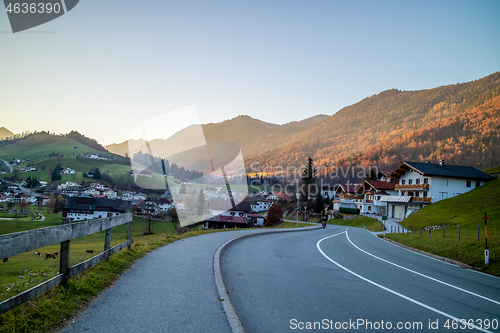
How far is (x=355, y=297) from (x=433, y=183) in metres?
49.6

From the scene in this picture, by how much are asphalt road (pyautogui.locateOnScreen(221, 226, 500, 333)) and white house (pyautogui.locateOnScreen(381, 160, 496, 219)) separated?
43756 millimetres

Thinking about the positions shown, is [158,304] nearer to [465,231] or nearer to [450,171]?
[465,231]

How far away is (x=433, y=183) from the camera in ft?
152

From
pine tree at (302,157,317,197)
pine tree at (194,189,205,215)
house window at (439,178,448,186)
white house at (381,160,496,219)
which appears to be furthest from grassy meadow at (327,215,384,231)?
pine tree at (194,189,205,215)

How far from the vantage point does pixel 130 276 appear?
19.6ft

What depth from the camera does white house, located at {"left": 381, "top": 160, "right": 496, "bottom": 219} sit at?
46531mm

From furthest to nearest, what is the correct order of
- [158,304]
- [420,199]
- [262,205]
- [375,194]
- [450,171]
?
[262,205] → [375,194] → [450,171] → [420,199] → [158,304]

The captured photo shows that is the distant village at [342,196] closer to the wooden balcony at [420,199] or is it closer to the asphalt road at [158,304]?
the wooden balcony at [420,199]

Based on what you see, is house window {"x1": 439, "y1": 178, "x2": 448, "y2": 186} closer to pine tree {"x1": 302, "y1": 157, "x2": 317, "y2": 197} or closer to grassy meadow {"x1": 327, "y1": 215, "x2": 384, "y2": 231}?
grassy meadow {"x1": 327, "y1": 215, "x2": 384, "y2": 231}

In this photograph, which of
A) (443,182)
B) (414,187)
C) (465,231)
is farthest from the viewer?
(414,187)

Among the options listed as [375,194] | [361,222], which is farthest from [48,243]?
[375,194]

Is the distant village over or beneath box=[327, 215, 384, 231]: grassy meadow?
over

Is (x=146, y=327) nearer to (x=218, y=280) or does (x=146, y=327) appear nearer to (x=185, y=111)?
(x=218, y=280)

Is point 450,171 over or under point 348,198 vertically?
over
